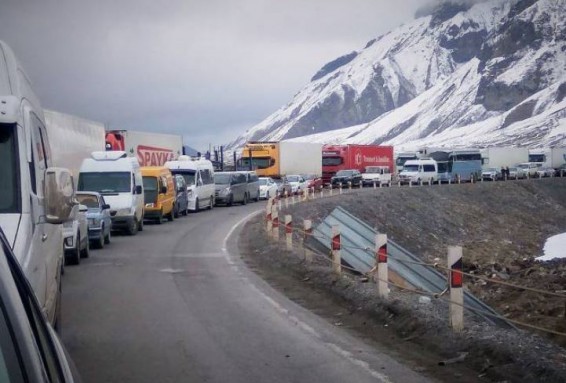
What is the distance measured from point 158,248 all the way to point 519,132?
150477 millimetres

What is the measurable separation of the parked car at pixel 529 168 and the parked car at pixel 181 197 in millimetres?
51400

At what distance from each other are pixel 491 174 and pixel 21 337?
3256 inches

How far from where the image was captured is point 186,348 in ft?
32.2

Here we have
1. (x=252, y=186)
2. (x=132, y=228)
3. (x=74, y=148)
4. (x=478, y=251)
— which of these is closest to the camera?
(x=74, y=148)

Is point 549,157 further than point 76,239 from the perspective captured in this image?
Yes

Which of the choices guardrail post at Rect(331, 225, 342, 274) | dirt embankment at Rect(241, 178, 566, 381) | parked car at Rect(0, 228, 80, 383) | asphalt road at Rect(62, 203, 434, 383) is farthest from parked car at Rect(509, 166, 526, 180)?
parked car at Rect(0, 228, 80, 383)

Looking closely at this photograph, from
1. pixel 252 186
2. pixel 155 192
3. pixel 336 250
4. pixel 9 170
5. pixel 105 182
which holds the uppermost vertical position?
pixel 9 170

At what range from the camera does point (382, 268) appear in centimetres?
1288

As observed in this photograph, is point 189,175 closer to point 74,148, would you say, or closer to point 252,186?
point 252,186

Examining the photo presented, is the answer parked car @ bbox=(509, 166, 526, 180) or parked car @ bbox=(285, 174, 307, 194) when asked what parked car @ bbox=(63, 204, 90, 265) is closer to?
parked car @ bbox=(285, 174, 307, 194)

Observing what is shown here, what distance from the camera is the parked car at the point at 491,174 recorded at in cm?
8130

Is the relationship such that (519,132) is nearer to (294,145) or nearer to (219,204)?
(294,145)

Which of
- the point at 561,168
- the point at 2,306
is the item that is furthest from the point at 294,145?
the point at 2,306

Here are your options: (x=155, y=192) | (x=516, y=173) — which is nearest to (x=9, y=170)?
(x=155, y=192)
